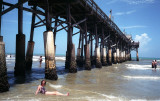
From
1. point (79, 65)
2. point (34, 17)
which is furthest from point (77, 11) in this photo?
point (79, 65)

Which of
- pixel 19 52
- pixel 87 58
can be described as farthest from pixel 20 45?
pixel 87 58

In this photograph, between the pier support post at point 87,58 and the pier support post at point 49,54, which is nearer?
the pier support post at point 49,54

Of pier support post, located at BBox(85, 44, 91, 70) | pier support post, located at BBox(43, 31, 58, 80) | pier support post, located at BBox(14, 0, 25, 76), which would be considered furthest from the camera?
pier support post, located at BBox(85, 44, 91, 70)

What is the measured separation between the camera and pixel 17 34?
9133 mm

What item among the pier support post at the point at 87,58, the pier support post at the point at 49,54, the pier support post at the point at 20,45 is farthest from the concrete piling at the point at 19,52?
the pier support post at the point at 87,58

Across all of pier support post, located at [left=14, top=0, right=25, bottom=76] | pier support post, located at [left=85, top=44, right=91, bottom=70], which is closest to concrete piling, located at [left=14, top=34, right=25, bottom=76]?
pier support post, located at [left=14, top=0, right=25, bottom=76]

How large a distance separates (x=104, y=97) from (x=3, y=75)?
3860mm

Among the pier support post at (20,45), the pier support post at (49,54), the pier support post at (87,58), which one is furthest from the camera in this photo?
the pier support post at (87,58)

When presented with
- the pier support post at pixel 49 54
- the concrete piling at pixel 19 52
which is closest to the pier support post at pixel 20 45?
the concrete piling at pixel 19 52

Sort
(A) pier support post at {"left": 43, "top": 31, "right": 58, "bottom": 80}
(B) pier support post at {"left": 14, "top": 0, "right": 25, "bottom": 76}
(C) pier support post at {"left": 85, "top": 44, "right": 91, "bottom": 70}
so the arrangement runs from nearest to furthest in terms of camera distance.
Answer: (A) pier support post at {"left": 43, "top": 31, "right": 58, "bottom": 80} < (B) pier support post at {"left": 14, "top": 0, "right": 25, "bottom": 76} < (C) pier support post at {"left": 85, "top": 44, "right": 91, "bottom": 70}

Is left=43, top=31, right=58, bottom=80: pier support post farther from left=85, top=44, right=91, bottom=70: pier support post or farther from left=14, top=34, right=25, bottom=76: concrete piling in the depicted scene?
left=85, top=44, right=91, bottom=70: pier support post

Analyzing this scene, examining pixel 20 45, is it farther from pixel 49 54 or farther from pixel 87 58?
pixel 87 58

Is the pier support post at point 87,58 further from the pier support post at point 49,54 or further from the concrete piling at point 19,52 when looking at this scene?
the concrete piling at point 19,52

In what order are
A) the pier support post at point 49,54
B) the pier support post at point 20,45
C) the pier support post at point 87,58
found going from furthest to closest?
the pier support post at point 87,58 < the pier support post at point 20,45 < the pier support post at point 49,54
